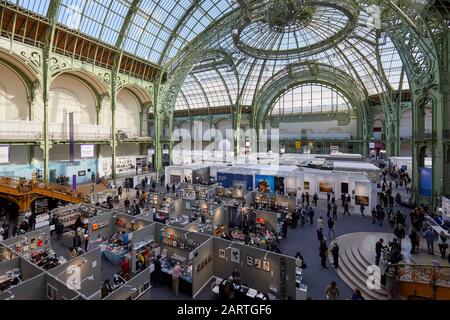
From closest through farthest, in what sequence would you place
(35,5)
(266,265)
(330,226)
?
(266,265), (330,226), (35,5)

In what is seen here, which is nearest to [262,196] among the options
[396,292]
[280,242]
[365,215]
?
[280,242]

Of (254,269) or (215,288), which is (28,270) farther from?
(254,269)

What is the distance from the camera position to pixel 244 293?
10.0 m

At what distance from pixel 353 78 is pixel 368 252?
4220cm

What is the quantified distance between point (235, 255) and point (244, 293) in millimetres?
1670

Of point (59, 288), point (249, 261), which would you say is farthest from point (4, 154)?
point (249, 261)

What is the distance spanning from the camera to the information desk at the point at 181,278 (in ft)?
34.4

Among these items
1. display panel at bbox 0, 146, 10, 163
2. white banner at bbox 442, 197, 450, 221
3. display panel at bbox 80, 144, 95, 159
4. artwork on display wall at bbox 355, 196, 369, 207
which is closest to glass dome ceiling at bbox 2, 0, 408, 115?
display panel at bbox 0, 146, 10, 163

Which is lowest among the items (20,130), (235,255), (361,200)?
(235,255)

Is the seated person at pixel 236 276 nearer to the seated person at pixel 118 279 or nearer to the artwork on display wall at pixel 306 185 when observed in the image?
the seated person at pixel 118 279

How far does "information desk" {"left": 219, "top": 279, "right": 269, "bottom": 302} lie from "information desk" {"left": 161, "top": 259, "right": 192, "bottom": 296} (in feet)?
5.24

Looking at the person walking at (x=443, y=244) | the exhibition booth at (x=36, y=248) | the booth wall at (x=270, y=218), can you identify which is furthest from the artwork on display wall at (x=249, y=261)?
the person walking at (x=443, y=244)

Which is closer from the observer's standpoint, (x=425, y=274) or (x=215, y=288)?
(x=425, y=274)
